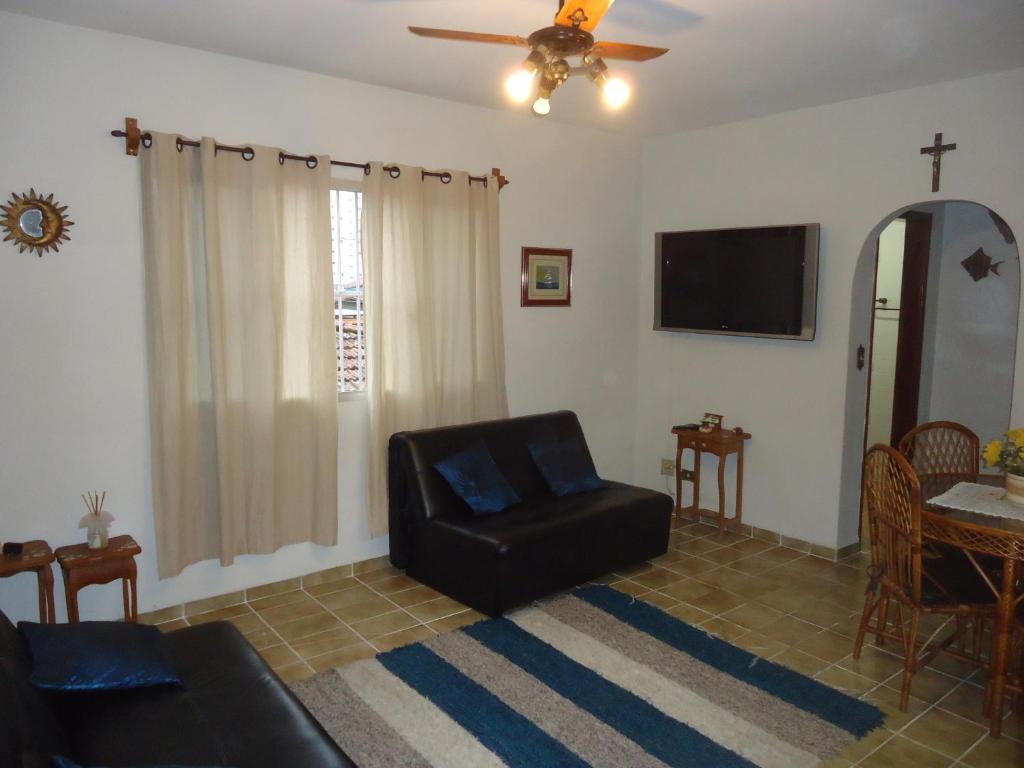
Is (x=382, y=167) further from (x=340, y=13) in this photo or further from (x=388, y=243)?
(x=340, y=13)

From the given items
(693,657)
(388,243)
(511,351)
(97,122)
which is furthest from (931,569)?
(97,122)

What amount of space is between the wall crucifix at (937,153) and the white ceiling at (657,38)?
1.05 ft

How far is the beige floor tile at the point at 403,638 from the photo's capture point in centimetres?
327

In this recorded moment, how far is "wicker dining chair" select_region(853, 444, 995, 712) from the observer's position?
2.68m

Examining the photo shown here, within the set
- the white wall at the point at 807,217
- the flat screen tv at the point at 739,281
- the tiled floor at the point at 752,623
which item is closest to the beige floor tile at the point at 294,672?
the tiled floor at the point at 752,623

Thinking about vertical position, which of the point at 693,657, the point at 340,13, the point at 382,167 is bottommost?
the point at 693,657

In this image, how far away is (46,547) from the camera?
2955 millimetres

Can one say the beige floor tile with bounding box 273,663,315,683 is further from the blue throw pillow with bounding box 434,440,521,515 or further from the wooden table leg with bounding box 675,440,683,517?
the wooden table leg with bounding box 675,440,683,517

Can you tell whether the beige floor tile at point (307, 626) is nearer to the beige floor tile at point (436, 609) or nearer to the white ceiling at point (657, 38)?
the beige floor tile at point (436, 609)

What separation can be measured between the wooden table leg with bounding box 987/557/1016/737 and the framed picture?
291cm

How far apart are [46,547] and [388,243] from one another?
82.8 inches

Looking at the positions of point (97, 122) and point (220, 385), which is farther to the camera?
point (220, 385)

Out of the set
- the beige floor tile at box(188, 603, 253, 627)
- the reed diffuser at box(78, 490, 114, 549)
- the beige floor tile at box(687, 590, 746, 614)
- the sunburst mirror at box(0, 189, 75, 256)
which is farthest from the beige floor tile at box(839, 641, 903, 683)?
the sunburst mirror at box(0, 189, 75, 256)

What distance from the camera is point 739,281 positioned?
462cm
